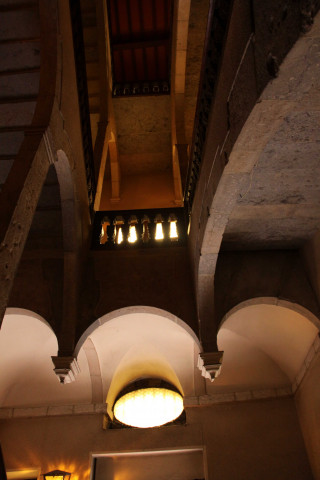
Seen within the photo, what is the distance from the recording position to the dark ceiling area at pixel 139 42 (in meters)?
11.1

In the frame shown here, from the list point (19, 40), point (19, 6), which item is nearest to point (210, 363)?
point (19, 40)

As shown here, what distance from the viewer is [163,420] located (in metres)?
7.60

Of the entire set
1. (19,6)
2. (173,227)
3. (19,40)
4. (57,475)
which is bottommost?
(57,475)

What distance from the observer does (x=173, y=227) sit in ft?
23.0

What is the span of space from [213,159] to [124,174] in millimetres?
8421

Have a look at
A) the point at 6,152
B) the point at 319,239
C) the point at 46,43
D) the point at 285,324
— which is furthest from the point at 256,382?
the point at 46,43

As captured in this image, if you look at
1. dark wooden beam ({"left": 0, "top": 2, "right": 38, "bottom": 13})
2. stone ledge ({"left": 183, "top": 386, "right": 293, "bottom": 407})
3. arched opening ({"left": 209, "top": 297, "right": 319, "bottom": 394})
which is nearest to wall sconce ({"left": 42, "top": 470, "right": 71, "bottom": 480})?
stone ledge ({"left": 183, "top": 386, "right": 293, "bottom": 407})

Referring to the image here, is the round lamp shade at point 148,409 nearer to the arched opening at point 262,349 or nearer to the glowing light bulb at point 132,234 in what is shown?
the arched opening at point 262,349

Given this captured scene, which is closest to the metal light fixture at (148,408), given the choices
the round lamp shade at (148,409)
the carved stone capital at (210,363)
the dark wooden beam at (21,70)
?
the round lamp shade at (148,409)

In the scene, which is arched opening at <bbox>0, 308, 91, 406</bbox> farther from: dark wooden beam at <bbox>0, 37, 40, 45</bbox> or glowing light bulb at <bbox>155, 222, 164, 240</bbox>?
dark wooden beam at <bbox>0, 37, 40, 45</bbox>

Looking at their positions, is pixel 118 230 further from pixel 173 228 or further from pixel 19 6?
pixel 19 6

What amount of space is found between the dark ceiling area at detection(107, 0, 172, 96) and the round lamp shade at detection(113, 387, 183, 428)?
25.3 feet

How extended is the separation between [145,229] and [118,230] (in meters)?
0.51

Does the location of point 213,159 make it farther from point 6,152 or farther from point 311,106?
point 6,152
